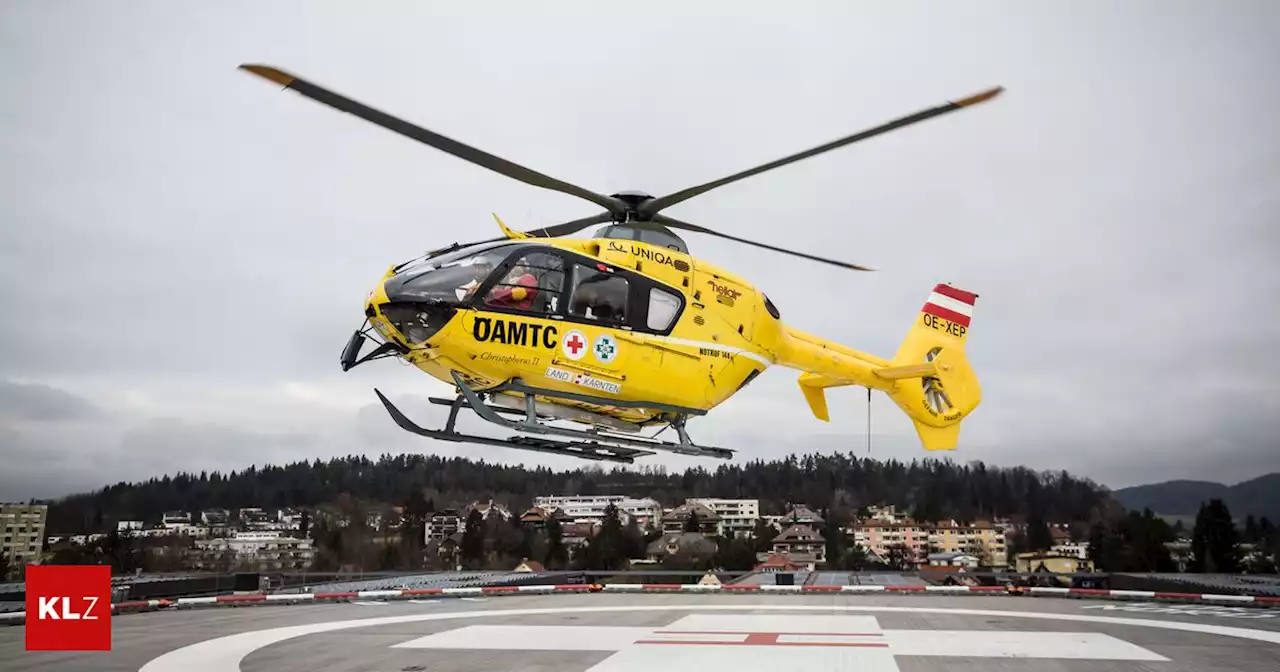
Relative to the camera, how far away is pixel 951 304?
1898 cm

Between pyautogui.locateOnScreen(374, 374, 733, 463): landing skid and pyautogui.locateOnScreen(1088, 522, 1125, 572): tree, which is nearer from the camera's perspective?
pyautogui.locateOnScreen(374, 374, 733, 463): landing skid

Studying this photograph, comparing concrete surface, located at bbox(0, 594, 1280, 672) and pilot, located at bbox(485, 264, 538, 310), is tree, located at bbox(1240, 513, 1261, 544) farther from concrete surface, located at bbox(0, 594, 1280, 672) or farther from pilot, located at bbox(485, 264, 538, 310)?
pilot, located at bbox(485, 264, 538, 310)

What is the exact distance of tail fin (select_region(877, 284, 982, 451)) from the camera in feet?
59.0

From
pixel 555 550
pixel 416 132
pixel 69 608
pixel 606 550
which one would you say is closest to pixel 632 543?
pixel 606 550

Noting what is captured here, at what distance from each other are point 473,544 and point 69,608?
40031 millimetres

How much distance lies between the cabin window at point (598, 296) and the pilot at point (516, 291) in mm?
662

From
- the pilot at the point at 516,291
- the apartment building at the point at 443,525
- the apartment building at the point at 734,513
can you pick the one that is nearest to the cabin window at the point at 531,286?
the pilot at the point at 516,291

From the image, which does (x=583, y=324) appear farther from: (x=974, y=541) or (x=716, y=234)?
(x=974, y=541)

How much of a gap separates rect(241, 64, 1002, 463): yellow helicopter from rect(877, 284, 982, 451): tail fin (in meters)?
3.48

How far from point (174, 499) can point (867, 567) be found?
1661 inches

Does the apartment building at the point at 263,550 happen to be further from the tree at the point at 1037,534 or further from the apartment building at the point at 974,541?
the tree at the point at 1037,534

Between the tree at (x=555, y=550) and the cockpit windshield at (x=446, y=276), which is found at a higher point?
the cockpit windshield at (x=446, y=276)

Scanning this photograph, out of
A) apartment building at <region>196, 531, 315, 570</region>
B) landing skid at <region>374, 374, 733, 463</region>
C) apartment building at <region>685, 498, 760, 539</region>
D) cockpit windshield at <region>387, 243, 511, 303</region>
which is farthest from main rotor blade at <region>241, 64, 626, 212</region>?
apartment building at <region>685, 498, 760, 539</region>

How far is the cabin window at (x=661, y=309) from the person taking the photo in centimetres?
1310
